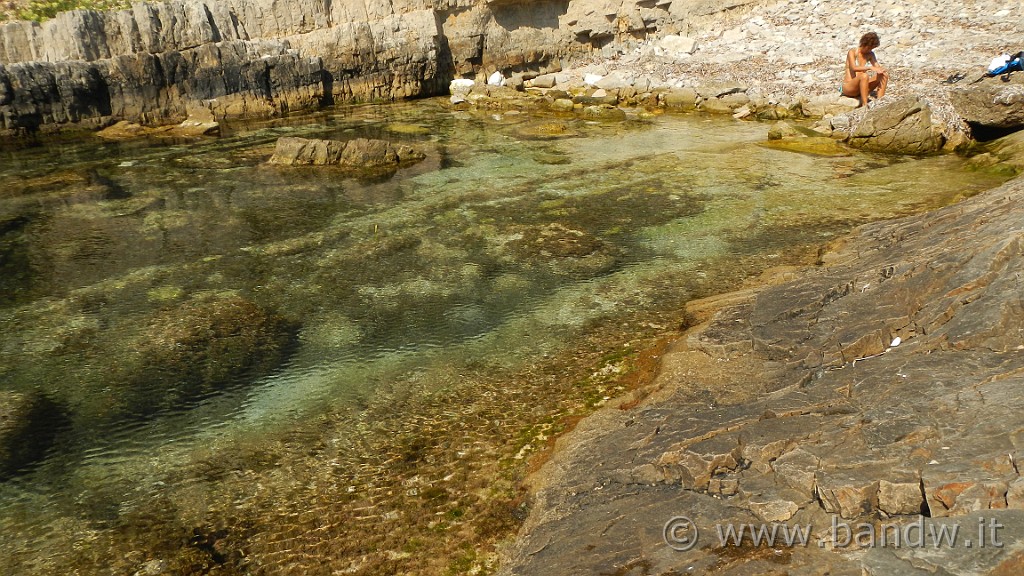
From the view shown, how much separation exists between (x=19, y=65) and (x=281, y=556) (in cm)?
1694

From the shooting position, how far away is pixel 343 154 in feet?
48.2

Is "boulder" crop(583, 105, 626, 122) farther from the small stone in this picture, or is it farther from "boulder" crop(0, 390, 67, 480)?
the small stone

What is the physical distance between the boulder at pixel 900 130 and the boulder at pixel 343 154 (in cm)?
848

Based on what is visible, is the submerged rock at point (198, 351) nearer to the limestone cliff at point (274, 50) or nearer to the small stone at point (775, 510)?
the small stone at point (775, 510)

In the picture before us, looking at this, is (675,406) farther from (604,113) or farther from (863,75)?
(604,113)

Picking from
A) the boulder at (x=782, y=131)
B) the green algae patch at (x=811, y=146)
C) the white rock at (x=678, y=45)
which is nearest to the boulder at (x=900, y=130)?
the green algae patch at (x=811, y=146)

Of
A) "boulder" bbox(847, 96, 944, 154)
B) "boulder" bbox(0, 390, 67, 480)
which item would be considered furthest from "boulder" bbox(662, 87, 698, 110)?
"boulder" bbox(0, 390, 67, 480)

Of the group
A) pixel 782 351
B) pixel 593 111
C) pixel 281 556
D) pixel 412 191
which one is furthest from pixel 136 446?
pixel 593 111

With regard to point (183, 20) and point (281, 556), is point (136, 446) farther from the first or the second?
point (183, 20)

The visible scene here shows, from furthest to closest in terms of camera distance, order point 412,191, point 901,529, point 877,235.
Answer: point 412,191
point 877,235
point 901,529

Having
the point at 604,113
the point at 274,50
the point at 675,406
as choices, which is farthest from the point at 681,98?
the point at 675,406

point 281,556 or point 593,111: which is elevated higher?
point 593,111

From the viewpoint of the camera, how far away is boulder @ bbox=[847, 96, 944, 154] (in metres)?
13.6

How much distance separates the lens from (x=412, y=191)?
12656mm
